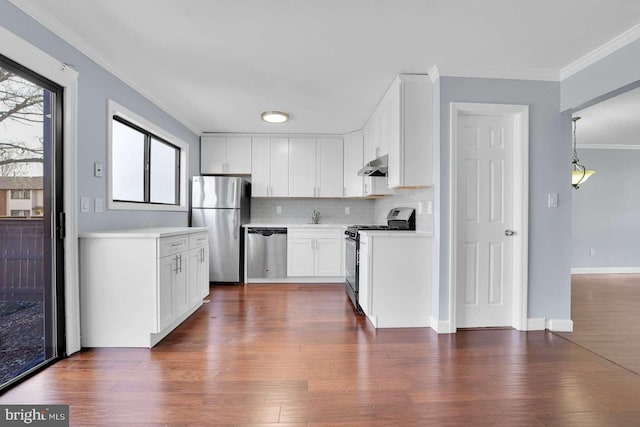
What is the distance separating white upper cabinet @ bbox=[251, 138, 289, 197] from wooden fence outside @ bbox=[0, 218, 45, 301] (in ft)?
9.93

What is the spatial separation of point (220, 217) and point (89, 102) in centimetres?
231

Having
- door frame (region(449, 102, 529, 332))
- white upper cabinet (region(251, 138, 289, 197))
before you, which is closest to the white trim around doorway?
door frame (region(449, 102, 529, 332))

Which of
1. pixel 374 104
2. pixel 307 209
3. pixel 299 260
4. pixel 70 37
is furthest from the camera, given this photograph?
pixel 307 209

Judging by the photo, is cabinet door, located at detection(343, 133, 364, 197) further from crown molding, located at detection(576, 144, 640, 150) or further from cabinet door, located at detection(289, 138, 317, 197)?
crown molding, located at detection(576, 144, 640, 150)

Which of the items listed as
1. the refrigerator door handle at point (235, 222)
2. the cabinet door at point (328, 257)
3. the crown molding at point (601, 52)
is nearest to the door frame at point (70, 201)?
the refrigerator door handle at point (235, 222)

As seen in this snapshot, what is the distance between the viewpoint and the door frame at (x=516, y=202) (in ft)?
8.74

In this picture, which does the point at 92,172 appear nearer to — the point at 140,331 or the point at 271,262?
the point at 140,331

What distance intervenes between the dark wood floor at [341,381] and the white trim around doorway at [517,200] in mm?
289

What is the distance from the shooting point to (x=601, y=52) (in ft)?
7.68

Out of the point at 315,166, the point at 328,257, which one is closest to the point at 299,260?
the point at 328,257

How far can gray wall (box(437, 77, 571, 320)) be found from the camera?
2756 millimetres

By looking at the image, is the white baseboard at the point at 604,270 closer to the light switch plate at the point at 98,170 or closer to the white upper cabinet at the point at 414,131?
the white upper cabinet at the point at 414,131

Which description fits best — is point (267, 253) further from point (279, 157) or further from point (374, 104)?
point (374, 104)

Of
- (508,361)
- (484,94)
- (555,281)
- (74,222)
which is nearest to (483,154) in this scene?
(484,94)
